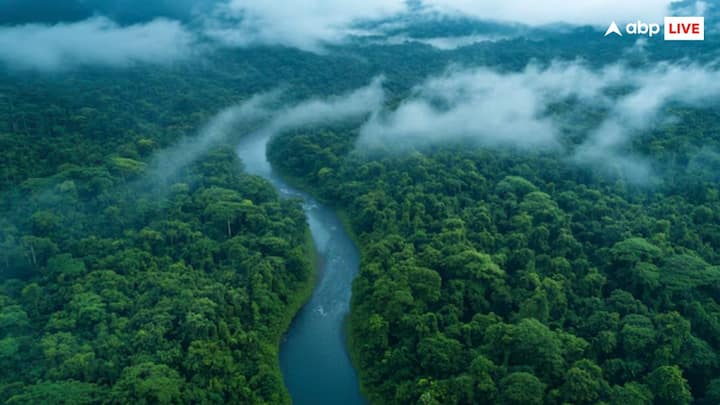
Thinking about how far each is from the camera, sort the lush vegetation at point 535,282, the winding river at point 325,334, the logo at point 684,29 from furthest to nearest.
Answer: the logo at point 684,29 → the winding river at point 325,334 → the lush vegetation at point 535,282

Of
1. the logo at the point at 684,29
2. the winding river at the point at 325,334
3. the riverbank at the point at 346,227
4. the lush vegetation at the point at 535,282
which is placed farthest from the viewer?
the logo at the point at 684,29

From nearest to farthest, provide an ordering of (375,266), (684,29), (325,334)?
(325,334), (375,266), (684,29)

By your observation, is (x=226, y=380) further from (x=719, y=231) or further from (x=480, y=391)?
(x=719, y=231)

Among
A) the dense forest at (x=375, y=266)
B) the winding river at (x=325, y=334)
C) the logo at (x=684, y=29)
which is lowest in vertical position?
the winding river at (x=325, y=334)

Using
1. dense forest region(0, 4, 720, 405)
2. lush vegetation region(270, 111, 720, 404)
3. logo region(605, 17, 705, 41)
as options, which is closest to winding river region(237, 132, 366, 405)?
dense forest region(0, 4, 720, 405)

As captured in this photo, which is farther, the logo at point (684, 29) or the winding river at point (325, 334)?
the logo at point (684, 29)

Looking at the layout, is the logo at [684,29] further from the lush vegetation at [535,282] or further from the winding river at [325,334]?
the winding river at [325,334]

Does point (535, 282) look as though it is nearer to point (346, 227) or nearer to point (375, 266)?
point (375, 266)

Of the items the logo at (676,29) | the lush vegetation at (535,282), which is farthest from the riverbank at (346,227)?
the logo at (676,29)

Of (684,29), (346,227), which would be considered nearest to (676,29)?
(684,29)
